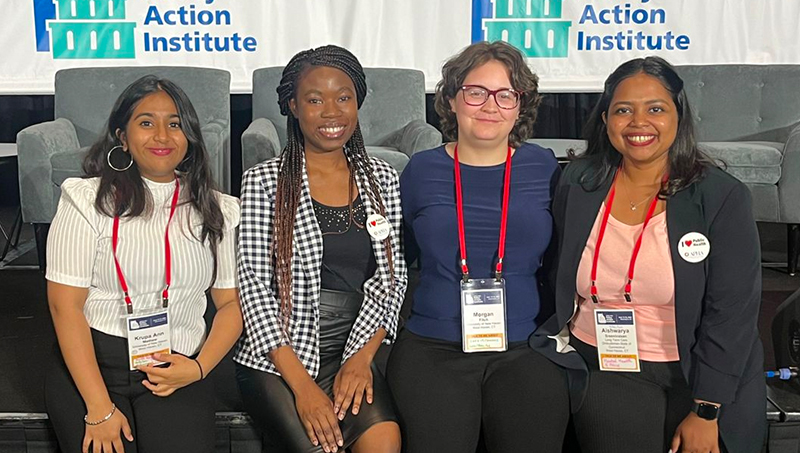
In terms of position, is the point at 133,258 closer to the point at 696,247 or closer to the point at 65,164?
the point at 696,247

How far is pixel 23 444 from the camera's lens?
244cm

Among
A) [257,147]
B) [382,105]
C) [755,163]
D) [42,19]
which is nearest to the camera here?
[257,147]

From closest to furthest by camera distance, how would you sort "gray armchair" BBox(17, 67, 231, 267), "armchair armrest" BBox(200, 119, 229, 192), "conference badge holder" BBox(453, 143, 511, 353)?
"conference badge holder" BBox(453, 143, 511, 353) < "armchair armrest" BBox(200, 119, 229, 192) < "gray armchair" BBox(17, 67, 231, 267)

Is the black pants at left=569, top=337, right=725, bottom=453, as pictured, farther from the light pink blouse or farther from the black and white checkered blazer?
the black and white checkered blazer

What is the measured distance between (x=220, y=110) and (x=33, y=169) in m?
0.98

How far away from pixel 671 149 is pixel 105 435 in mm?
1510

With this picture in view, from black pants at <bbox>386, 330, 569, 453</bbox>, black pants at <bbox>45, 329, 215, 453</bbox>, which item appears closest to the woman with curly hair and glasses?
black pants at <bbox>386, 330, 569, 453</bbox>

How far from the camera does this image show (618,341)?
2150 millimetres

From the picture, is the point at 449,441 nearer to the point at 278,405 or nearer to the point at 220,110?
the point at 278,405

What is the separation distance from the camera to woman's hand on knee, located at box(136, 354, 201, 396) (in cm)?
209

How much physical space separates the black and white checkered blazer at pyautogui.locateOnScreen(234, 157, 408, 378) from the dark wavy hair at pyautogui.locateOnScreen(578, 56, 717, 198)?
1.97 ft

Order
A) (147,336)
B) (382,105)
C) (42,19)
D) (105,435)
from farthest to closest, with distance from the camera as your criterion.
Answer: (42,19) → (382,105) → (147,336) → (105,435)

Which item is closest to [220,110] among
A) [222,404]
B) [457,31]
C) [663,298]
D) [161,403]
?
[457,31]

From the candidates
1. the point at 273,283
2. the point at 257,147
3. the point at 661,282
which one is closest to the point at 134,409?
the point at 273,283
